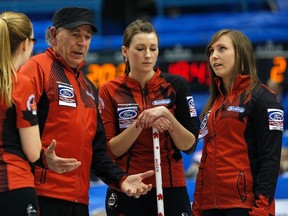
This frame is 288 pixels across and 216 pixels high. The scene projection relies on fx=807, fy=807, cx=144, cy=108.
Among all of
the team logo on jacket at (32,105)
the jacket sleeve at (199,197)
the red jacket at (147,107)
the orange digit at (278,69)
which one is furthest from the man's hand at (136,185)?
the orange digit at (278,69)

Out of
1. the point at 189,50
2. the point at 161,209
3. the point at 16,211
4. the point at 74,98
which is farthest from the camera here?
the point at 189,50

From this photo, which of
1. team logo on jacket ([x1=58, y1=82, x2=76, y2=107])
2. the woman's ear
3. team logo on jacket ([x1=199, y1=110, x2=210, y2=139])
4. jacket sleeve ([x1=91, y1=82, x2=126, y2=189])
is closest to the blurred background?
team logo on jacket ([x1=199, y1=110, x2=210, y2=139])

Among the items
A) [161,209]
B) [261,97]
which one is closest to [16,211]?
[161,209]

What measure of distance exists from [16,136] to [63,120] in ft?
1.92

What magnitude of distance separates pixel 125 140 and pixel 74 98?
67cm

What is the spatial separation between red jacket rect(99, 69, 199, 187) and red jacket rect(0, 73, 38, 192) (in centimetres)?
135

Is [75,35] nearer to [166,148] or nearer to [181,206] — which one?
[166,148]

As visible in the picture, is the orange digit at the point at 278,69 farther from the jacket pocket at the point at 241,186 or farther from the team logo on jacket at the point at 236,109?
the jacket pocket at the point at 241,186

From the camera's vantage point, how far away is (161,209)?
5.84m

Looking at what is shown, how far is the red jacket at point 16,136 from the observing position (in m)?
4.73

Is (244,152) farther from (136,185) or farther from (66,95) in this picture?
(66,95)

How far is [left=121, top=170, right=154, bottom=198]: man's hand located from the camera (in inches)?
220

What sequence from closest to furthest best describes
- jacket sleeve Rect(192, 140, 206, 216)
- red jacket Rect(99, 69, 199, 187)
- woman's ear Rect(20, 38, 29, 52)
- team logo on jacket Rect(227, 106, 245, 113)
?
woman's ear Rect(20, 38, 29, 52), team logo on jacket Rect(227, 106, 245, 113), jacket sleeve Rect(192, 140, 206, 216), red jacket Rect(99, 69, 199, 187)

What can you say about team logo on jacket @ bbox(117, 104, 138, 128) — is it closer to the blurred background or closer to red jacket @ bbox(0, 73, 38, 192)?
red jacket @ bbox(0, 73, 38, 192)
